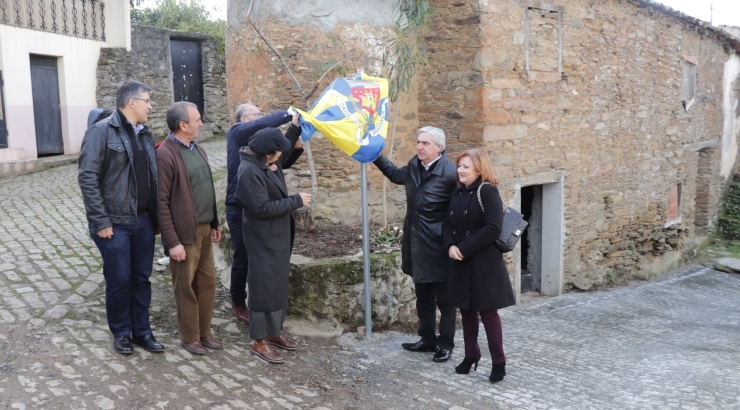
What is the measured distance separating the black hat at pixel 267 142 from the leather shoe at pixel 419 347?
2.02m

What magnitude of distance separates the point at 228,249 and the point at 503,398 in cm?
326

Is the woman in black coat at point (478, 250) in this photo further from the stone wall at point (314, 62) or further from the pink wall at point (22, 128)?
the pink wall at point (22, 128)

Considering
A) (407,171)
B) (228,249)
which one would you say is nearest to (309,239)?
(228,249)

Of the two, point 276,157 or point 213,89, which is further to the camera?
point 213,89

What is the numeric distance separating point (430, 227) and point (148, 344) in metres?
2.22

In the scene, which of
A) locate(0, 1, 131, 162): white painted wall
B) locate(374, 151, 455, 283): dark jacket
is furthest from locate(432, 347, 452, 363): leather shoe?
locate(0, 1, 131, 162): white painted wall

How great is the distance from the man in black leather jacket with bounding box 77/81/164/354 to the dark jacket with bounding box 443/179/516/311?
2155mm

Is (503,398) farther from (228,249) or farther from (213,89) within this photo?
(213,89)

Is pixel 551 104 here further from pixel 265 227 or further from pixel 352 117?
pixel 265 227

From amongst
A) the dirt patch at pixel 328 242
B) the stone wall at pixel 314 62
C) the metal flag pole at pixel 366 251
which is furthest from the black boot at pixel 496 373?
the stone wall at pixel 314 62

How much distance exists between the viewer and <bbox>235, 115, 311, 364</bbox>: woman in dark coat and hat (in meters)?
4.54

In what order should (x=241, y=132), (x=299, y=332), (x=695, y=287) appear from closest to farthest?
(x=241, y=132), (x=299, y=332), (x=695, y=287)

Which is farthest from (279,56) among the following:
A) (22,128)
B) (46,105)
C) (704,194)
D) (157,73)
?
(704,194)

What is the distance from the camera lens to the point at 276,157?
15.3ft
